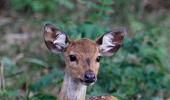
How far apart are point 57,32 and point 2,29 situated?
14.2 ft

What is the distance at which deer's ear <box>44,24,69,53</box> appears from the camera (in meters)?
7.09

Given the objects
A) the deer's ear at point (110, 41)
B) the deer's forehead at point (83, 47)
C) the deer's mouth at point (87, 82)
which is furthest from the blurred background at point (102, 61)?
the deer's mouth at point (87, 82)

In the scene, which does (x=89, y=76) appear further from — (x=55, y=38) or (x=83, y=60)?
(x=55, y=38)

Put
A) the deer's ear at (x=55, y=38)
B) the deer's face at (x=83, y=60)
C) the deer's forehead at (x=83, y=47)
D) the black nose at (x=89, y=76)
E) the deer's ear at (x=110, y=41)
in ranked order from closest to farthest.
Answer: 1. the black nose at (x=89, y=76)
2. the deer's face at (x=83, y=60)
3. the deer's forehead at (x=83, y=47)
4. the deer's ear at (x=55, y=38)
5. the deer's ear at (x=110, y=41)

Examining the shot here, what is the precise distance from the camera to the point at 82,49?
6922mm

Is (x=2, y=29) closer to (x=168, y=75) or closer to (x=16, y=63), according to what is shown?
(x=16, y=63)

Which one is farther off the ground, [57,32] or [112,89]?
[57,32]

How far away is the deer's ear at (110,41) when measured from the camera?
721cm

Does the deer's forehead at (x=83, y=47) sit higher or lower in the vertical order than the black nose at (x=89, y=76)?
higher

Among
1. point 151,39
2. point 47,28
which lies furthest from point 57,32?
point 151,39

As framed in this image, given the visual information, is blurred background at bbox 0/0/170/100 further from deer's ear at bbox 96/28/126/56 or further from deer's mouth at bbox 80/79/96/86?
deer's mouth at bbox 80/79/96/86

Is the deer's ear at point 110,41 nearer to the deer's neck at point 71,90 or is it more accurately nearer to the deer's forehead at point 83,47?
the deer's forehead at point 83,47

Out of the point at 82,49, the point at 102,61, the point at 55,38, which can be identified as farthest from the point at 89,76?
the point at 102,61

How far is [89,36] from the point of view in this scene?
815 cm
